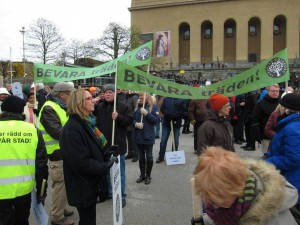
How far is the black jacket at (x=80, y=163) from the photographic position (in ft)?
10.3

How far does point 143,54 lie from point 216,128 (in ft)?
8.62

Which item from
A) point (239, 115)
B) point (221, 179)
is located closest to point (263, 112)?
point (239, 115)

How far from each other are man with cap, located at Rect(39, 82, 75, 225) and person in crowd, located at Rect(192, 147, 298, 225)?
112 inches

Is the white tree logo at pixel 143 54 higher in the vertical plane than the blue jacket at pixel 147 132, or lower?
higher

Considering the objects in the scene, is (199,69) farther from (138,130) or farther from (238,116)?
(138,130)

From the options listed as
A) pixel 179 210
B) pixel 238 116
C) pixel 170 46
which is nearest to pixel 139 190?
pixel 179 210

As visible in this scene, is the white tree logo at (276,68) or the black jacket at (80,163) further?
the white tree logo at (276,68)

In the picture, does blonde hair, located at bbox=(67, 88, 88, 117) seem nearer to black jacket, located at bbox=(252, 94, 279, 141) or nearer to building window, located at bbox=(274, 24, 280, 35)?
black jacket, located at bbox=(252, 94, 279, 141)

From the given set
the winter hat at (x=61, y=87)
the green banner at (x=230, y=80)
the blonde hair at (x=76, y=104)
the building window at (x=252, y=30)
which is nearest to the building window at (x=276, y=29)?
the building window at (x=252, y=30)

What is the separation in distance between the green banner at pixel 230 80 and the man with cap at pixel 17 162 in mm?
2045

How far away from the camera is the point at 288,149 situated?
3.03 m

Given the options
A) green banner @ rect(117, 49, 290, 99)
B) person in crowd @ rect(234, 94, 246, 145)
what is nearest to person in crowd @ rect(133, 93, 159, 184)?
green banner @ rect(117, 49, 290, 99)

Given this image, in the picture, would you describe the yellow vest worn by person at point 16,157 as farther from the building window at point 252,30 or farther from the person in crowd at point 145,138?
the building window at point 252,30

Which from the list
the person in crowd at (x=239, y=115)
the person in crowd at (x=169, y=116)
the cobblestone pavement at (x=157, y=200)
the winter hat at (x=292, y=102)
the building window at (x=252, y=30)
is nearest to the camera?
the winter hat at (x=292, y=102)
